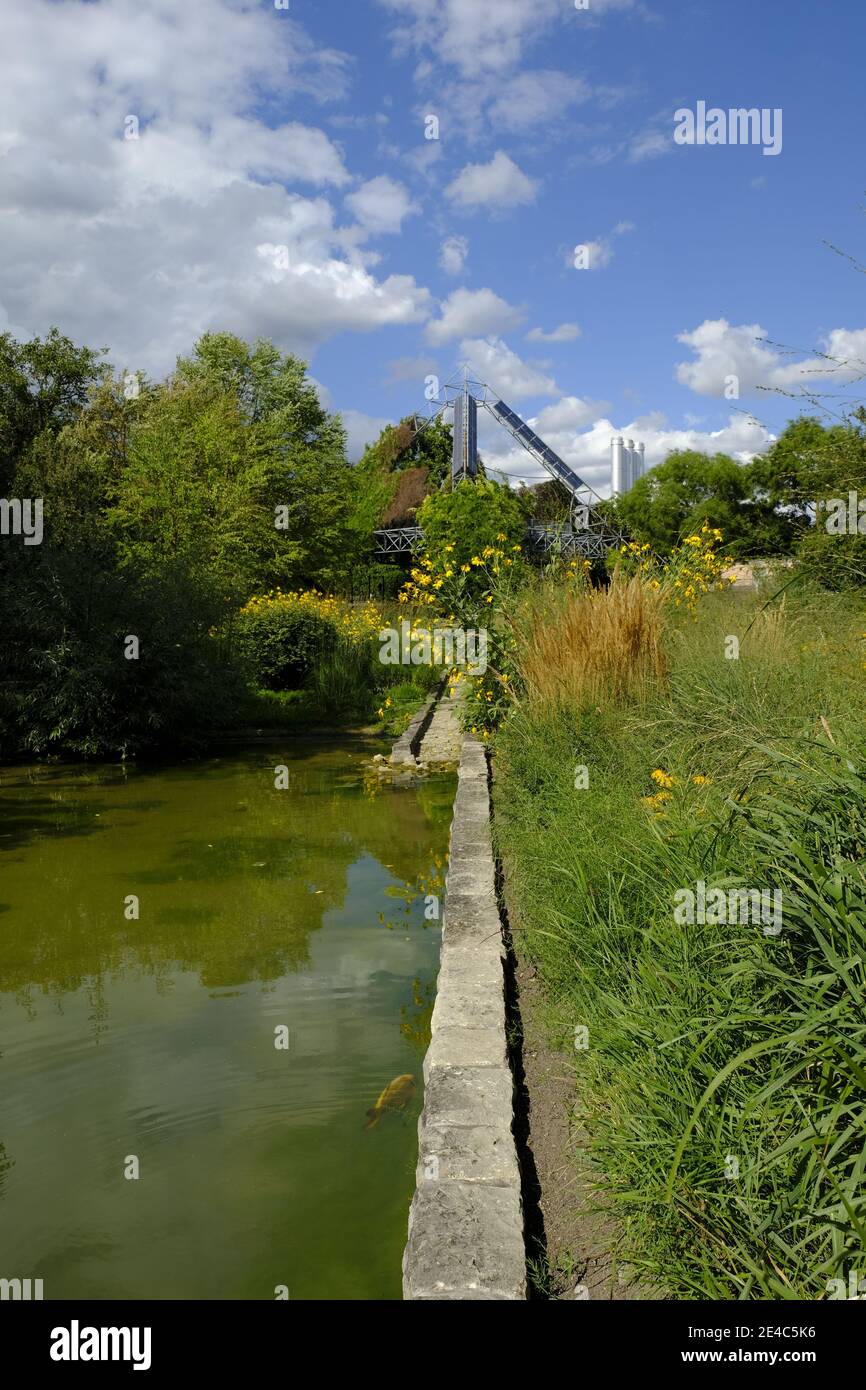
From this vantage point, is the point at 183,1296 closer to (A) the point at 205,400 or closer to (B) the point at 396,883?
(B) the point at 396,883

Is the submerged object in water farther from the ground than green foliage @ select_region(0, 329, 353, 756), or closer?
closer

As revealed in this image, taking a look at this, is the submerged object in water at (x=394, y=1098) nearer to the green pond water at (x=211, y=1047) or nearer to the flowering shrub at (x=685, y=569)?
the green pond water at (x=211, y=1047)

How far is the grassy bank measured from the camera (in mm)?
1814

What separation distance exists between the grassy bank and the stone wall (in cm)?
21

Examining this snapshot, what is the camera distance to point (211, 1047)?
377cm

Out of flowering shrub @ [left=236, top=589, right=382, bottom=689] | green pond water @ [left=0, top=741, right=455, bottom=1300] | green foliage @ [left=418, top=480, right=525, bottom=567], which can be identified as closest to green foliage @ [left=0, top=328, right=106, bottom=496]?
green foliage @ [left=418, top=480, right=525, bottom=567]

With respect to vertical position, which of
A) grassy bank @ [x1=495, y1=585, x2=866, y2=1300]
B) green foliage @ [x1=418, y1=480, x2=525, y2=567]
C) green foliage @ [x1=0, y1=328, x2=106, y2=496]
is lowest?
grassy bank @ [x1=495, y1=585, x2=866, y2=1300]

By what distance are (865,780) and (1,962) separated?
4.16 meters

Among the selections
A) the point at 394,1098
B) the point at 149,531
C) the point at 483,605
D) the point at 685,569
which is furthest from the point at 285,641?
the point at 394,1098

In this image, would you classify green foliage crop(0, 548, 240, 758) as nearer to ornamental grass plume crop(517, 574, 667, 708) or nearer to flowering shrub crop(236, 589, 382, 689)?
flowering shrub crop(236, 589, 382, 689)

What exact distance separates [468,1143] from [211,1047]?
1618mm

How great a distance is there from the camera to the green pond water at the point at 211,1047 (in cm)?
260
